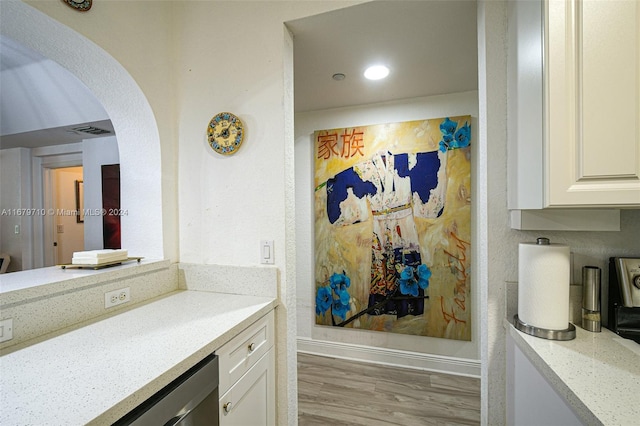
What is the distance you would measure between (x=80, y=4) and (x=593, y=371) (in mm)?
2228

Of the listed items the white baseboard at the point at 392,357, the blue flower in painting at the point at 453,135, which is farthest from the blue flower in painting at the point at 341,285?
the blue flower in painting at the point at 453,135

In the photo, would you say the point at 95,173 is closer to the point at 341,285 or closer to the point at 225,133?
the point at 225,133

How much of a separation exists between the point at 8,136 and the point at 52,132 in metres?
0.45

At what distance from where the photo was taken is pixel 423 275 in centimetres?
236

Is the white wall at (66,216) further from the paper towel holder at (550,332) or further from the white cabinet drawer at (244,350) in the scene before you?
the paper towel holder at (550,332)

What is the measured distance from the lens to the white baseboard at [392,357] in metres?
2.28

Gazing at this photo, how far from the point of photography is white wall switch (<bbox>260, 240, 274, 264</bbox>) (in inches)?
56.6

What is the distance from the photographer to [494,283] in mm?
1207

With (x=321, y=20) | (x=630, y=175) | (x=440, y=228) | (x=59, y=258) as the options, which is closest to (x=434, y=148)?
(x=440, y=228)

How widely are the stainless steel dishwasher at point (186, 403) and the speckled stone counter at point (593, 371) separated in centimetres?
103

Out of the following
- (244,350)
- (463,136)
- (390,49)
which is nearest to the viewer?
(244,350)

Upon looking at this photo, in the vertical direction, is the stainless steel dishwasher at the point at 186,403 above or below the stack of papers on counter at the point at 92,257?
below

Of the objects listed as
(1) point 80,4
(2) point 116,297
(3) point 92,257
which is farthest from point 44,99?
(2) point 116,297

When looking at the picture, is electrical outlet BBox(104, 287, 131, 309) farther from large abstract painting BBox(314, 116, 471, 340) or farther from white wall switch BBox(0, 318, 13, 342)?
large abstract painting BBox(314, 116, 471, 340)
